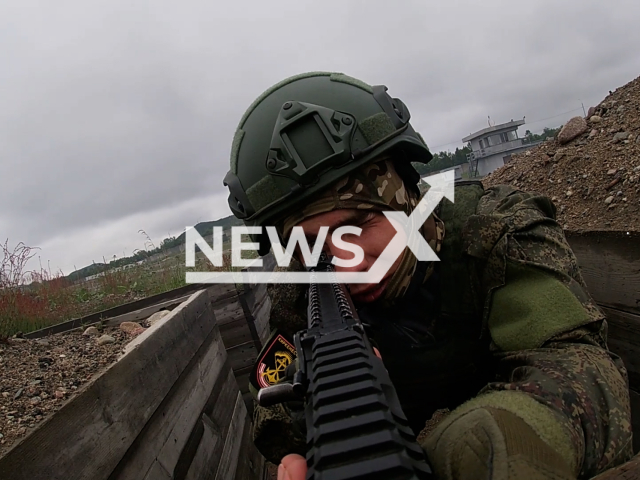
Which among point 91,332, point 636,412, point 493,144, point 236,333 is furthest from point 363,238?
point 493,144

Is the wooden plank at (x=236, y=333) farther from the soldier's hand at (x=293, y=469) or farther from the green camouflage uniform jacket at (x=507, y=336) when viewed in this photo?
the soldier's hand at (x=293, y=469)

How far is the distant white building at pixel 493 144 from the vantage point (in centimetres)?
3331

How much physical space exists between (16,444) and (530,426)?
118cm

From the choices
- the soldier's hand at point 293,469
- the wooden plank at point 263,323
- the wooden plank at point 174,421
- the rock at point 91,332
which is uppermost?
the rock at point 91,332

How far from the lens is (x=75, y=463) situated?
1.15 meters

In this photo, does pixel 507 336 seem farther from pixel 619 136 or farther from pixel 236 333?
pixel 236 333

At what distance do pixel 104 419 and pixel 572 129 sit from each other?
4.77 meters

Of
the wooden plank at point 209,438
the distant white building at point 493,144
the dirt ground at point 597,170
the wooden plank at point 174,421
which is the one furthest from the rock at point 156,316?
the distant white building at point 493,144

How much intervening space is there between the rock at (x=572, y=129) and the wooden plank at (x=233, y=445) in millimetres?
4130

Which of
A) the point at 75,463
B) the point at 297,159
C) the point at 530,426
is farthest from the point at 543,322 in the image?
the point at 75,463

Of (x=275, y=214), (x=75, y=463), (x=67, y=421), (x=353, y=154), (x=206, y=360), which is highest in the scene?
(x=353, y=154)

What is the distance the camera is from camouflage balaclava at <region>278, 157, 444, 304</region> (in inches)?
71.2

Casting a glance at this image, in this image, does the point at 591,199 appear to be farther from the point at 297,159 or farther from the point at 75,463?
the point at 75,463

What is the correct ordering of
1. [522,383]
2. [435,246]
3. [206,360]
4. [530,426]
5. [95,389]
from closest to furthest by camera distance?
[530,426], [522,383], [95,389], [435,246], [206,360]
